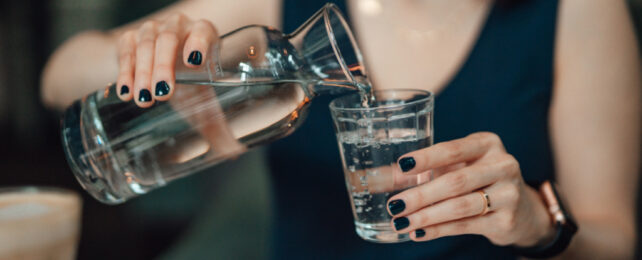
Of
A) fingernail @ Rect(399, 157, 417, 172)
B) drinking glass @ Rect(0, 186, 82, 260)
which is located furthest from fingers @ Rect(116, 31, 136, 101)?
fingernail @ Rect(399, 157, 417, 172)

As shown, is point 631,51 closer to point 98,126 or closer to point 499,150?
point 499,150

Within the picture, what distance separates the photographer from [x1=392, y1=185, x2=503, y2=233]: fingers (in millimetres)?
437

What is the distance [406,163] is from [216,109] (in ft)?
0.63

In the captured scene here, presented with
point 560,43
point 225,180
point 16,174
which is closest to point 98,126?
point 560,43

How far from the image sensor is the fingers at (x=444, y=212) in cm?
44

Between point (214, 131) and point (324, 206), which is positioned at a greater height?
point (214, 131)

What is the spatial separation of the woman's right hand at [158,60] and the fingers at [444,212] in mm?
226

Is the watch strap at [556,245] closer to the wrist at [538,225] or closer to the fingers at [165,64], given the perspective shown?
the wrist at [538,225]

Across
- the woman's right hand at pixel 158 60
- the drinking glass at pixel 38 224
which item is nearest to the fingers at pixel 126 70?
the woman's right hand at pixel 158 60

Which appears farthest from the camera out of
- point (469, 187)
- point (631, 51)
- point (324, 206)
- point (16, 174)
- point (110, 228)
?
point (16, 174)

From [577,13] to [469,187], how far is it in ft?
1.45

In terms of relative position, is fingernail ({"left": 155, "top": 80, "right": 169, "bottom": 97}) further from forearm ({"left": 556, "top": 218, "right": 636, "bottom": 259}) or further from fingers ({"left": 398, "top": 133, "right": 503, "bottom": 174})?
forearm ({"left": 556, "top": 218, "right": 636, "bottom": 259})

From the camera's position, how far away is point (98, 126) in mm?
498

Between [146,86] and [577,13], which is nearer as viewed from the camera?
[146,86]
